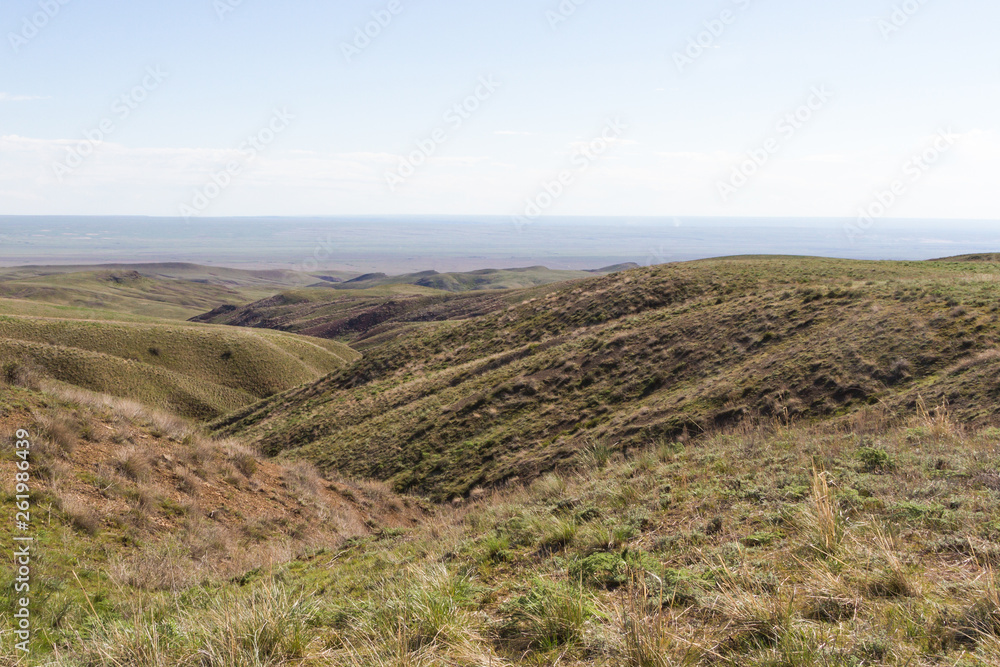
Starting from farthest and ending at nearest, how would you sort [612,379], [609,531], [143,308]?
[143,308] → [612,379] → [609,531]

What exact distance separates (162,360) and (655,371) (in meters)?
42.3

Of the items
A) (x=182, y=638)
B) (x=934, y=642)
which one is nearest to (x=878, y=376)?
(x=934, y=642)

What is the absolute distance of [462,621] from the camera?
4.24 meters

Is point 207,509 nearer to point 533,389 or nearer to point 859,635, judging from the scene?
point 859,635

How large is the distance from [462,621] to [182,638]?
7.75 feet

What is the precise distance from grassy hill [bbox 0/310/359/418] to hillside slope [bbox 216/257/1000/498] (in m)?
8.37

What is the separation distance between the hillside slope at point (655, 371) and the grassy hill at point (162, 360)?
8.37 metres

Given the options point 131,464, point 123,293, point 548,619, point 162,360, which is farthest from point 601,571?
point 123,293

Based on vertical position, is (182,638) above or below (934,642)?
below

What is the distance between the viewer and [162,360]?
1745 inches

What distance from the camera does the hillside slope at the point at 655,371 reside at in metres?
14.7

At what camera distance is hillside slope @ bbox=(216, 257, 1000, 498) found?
14672 mm

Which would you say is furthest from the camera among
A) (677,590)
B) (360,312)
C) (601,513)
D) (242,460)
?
(360,312)

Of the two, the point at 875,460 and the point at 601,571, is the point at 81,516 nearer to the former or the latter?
the point at 601,571
